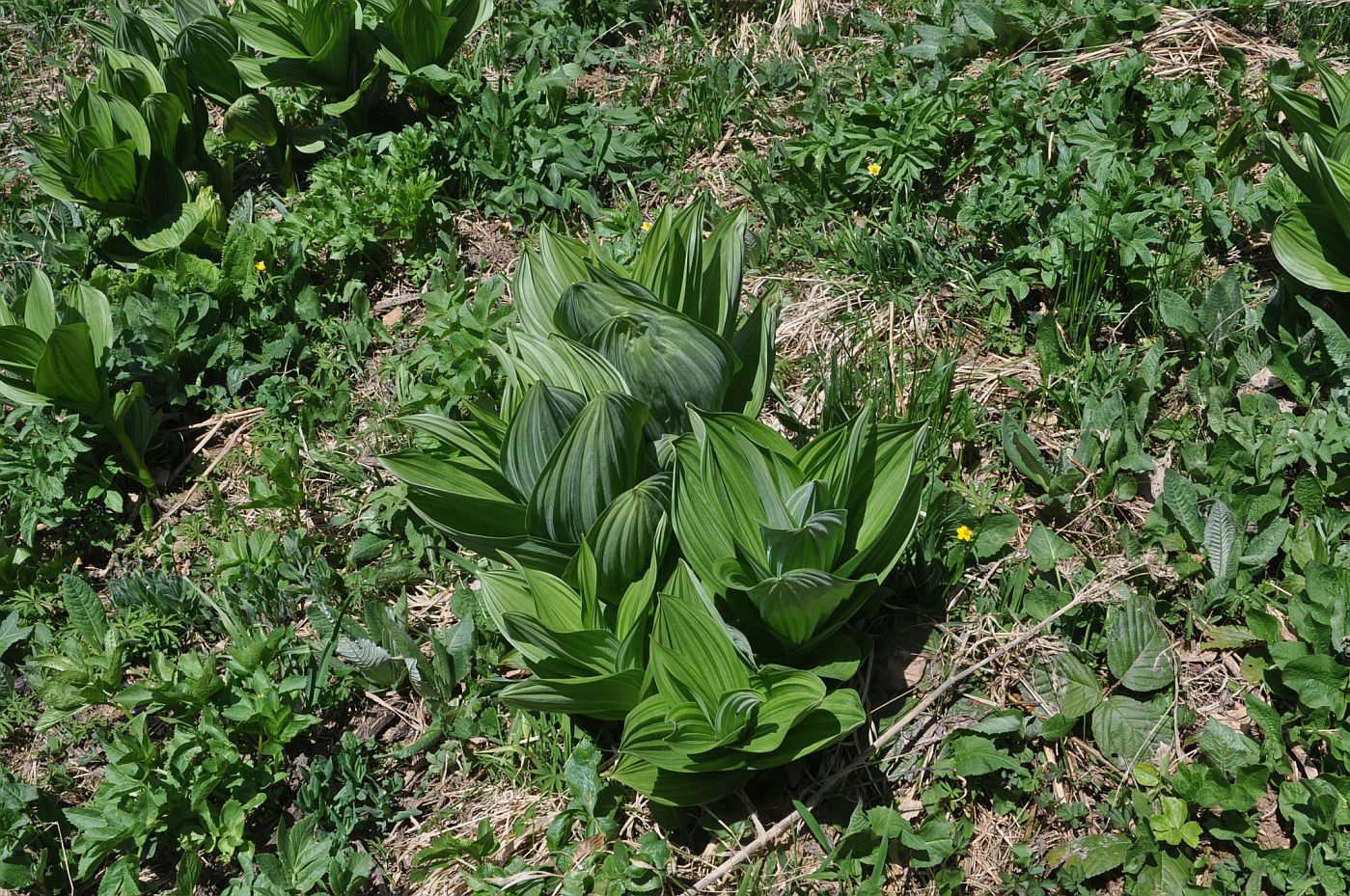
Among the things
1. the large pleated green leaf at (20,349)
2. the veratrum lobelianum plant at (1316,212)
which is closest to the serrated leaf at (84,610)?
the large pleated green leaf at (20,349)

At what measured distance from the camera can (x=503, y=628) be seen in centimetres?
274

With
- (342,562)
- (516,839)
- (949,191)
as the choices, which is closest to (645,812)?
(516,839)

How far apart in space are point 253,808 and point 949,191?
10.3ft

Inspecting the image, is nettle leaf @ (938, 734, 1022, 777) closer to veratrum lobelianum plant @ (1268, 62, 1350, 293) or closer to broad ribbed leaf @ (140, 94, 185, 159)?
veratrum lobelianum plant @ (1268, 62, 1350, 293)

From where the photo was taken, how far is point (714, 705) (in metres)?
2.55

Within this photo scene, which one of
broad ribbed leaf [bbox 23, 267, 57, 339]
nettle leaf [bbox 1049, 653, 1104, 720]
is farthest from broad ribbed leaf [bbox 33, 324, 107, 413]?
nettle leaf [bbox 1049, 653, 1104, 720]

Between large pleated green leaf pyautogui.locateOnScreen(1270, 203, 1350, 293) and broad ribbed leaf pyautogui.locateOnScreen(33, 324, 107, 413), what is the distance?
3.80m

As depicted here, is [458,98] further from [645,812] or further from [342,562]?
[645,812]

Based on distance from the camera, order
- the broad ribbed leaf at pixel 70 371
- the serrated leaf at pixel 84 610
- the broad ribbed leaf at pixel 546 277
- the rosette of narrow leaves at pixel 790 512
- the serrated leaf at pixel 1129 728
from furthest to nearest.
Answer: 1. the broad ribbed leaf at pixel 70 371
2. the serrated leaf at pixel 84 610
3. the broad ribbed leaf at pixel 546 277
4. the serrated leaf at pixel 1129 728
5. the rosette of narrow leaves at pixel 790 512

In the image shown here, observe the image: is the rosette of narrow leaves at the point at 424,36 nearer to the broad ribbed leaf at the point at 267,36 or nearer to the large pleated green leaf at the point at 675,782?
the broad ribbed leaf at the point at 267,36

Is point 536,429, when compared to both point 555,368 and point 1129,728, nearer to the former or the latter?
point 555,368

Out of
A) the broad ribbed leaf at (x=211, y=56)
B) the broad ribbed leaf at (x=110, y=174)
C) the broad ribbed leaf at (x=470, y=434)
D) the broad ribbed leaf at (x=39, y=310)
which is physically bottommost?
the broad ribbed leaf at (x=470, y=434)

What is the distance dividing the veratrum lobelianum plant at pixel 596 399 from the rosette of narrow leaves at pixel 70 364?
156 cm

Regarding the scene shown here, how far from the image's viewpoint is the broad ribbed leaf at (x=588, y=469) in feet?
8.27
